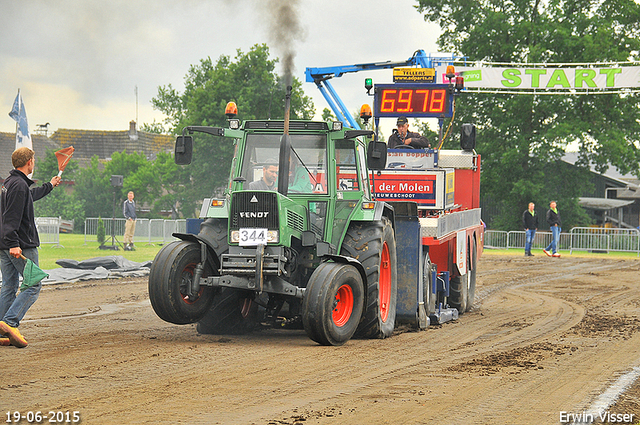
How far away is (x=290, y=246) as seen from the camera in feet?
27.7

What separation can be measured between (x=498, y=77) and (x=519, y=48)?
9509mm

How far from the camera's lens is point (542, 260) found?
27516 mm

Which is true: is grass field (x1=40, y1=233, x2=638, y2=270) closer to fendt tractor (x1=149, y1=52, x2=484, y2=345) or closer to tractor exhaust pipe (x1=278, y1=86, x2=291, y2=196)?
fendt tractor (x1=149, y1=52, x2=484, y2=345)

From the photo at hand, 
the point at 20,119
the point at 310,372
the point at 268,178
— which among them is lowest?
the point at 310,372

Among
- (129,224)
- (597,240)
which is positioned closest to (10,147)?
(129,224)

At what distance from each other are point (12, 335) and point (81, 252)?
17528mm

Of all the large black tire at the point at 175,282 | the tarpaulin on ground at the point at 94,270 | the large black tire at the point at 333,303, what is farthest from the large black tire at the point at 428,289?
the tarpaulin on ground at the point at 94,270

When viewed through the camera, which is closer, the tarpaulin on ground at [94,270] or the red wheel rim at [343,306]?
the red wheel rim at [343,306]

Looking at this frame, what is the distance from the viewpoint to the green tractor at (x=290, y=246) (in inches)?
324

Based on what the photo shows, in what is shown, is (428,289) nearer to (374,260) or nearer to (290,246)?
(374,260)

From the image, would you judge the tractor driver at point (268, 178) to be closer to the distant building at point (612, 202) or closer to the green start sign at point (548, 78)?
the green start sign at point (548, 78)

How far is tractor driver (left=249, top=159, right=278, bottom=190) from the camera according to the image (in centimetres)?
904

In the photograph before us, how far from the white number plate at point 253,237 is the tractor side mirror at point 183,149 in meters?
1.28

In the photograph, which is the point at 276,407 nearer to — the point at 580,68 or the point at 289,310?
→ the point at 289,310
